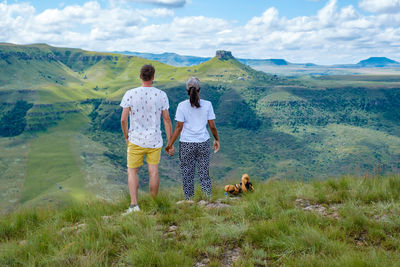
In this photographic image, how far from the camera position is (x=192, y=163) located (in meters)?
5.99

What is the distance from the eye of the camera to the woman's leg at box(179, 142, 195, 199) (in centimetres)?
586

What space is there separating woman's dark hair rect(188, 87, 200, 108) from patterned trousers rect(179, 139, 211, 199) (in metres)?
0.82

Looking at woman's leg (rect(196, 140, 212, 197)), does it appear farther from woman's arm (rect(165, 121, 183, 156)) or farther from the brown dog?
woman's arm (rect(165, 121, 183, 156))

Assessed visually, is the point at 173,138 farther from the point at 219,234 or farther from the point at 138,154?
the point at 219,234

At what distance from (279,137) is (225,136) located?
37.0 m

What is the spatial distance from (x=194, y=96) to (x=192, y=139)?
2.92ft

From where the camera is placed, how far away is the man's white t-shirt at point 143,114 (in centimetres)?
525

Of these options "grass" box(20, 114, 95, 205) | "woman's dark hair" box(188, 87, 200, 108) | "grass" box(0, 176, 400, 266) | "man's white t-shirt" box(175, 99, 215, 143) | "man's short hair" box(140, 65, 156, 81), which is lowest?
"grass" box(20, 114, 95, 205)

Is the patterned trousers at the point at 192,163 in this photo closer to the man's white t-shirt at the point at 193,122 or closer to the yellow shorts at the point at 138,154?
the man's white t-shirt at the point at 193,122

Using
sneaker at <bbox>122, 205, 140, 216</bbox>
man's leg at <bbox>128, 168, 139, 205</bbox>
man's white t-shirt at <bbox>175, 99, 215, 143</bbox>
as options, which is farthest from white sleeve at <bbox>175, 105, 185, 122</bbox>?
sneaker at <bbox>122, 205, 140, 216</bbox>

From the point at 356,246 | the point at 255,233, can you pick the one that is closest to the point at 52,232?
the point at 255,233

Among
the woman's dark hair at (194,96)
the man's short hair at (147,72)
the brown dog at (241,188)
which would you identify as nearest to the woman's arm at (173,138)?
the woman's dark hair at (194,96)

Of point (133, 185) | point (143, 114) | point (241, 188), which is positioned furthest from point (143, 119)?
point (241, 188)

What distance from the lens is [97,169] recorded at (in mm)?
132500
